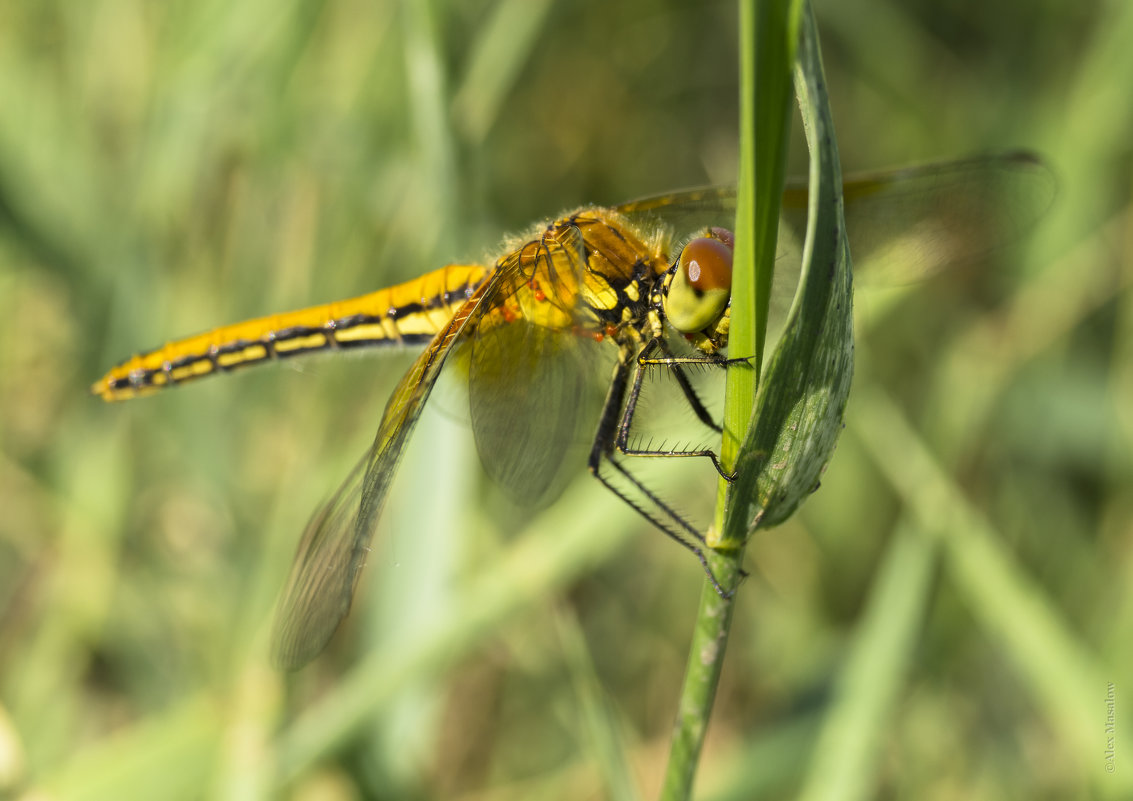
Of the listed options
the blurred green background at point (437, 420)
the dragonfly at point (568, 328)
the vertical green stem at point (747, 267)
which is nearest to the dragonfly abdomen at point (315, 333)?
the dragonfly at point (568, 328)

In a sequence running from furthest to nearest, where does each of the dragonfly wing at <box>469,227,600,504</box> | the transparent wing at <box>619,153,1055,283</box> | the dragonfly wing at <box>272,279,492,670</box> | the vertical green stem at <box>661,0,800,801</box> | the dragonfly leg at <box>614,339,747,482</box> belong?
the transparent wing at <box>619,153,1055,283</box>, the dragonfly wing at <box>469,227,600,504</box>, the dragonfly leg at <box>614,339,747,482</box>, the dragonfly wing at <box>272,279,492,670</box>, the vertical green stem at <box>661,0,800,801</box>

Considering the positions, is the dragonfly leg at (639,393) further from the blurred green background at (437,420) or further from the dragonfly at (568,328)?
the blurred green background at (437,420)

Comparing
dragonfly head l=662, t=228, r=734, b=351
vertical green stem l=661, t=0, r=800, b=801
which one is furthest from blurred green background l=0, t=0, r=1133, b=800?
vertical green stem l=661, t=0, r=800, b=801

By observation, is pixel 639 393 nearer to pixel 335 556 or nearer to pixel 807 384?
pixel 335 556
